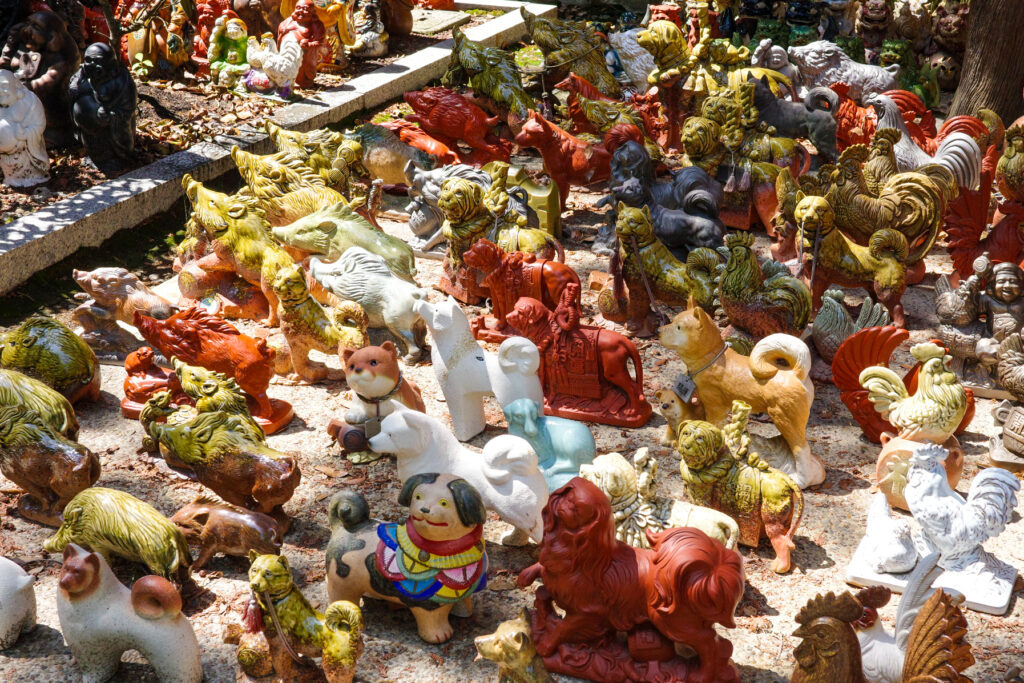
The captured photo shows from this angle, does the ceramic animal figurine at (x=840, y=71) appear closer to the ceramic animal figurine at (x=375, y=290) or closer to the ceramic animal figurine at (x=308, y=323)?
the ceramic animal figurine at (x=375, y=290)

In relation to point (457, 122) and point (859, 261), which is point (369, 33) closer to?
point (457, 122)

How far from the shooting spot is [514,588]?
183 inches

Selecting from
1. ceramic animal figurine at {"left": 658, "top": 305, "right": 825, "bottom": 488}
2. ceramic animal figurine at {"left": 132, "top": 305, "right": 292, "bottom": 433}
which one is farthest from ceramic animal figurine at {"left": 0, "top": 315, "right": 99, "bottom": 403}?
ceramic animal figurine at {"left": 658, "top": 305, "right": 825, "bottom": 488}

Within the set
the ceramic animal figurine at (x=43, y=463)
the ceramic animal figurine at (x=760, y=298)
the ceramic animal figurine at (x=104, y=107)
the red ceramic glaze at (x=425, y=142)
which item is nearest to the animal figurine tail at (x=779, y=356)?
the ceramic animal figurine at (x=760, y=298)

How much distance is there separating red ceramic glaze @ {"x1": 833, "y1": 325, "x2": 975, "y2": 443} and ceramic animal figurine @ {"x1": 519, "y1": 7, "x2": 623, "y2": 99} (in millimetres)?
5149

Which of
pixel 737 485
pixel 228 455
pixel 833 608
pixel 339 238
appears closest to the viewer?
pixel 833 608

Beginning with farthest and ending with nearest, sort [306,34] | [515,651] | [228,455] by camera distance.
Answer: [306,34], [228,455], [515,651]

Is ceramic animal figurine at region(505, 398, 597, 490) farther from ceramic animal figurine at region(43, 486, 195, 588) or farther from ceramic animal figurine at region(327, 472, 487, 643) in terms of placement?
ceramic animal figurine at region(43, 486, 195, 588)

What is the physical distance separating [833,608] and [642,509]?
1175mm

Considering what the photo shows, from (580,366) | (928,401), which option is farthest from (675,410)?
(928,401)

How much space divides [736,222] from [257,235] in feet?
12.3

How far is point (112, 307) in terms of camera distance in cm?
636

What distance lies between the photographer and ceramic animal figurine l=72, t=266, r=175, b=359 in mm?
6266

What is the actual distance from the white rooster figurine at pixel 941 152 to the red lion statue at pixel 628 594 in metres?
5.02
